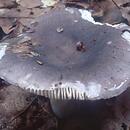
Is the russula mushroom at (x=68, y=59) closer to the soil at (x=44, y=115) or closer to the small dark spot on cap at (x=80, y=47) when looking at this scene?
the small dark spot on cap at (x=80, y=47)

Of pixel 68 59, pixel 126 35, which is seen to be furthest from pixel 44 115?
pixel 126 35

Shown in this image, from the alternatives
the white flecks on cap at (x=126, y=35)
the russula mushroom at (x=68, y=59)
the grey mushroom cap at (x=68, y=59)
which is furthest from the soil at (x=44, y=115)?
the white flecks on cap at (x=126, y=35)

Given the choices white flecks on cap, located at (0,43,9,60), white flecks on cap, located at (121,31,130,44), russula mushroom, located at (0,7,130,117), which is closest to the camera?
russula mushroom, located at (0,7,130,117)

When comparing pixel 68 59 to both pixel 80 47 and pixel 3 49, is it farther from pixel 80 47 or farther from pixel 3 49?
pixel 3 49

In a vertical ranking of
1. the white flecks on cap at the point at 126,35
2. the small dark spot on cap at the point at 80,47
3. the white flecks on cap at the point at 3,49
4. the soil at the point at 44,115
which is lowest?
the soil at the point at 44,115

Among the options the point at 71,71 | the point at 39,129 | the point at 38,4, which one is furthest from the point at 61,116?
the point at 38,4

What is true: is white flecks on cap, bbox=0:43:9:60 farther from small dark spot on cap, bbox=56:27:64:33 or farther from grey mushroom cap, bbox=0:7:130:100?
small dark spot on cap, bbox=56:27:64:33

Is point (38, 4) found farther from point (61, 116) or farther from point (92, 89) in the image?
point (92, 89)

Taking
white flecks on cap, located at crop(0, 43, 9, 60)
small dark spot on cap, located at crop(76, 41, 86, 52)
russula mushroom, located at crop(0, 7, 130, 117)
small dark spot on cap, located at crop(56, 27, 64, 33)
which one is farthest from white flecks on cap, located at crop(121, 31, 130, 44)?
white flecks on cap, located at crop(0, 43, 9, 60)

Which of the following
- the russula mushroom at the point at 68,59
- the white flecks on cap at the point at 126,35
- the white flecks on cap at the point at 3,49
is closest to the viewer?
the russula mushroom at the point at 68,59
